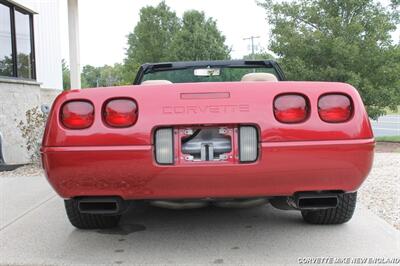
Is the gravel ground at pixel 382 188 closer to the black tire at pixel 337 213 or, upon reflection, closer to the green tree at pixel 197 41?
the black tire at pixel 337 213

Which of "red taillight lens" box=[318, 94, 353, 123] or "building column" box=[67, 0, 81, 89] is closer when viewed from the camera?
"red taillight lens" box=[318, 94, 353, 123]

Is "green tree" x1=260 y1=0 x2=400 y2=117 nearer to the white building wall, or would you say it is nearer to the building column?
the building column

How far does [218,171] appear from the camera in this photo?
2537 millimetres

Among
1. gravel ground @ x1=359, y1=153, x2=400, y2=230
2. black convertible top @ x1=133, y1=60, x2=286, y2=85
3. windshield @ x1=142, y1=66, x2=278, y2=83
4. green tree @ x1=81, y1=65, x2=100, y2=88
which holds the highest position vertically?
green tree @ x1=81, y1=65, x2=100, y2=88

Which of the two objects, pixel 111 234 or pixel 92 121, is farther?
pixel 111 234

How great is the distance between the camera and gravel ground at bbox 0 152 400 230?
407 cm

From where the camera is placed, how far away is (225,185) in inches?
101

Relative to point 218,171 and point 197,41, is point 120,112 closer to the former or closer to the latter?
point 218,171

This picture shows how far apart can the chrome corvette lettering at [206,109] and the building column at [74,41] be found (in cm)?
1037

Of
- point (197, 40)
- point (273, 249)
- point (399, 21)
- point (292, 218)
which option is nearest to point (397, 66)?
point (399, 21)

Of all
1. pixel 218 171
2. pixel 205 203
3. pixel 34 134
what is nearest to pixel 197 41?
pixel 34 134

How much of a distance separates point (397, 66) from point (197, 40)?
2095 cm

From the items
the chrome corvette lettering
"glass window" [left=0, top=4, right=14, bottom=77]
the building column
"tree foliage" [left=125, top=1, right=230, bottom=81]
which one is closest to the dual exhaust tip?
the chrome corvette lettering

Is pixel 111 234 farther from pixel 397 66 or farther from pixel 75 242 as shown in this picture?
pixel 397 66
